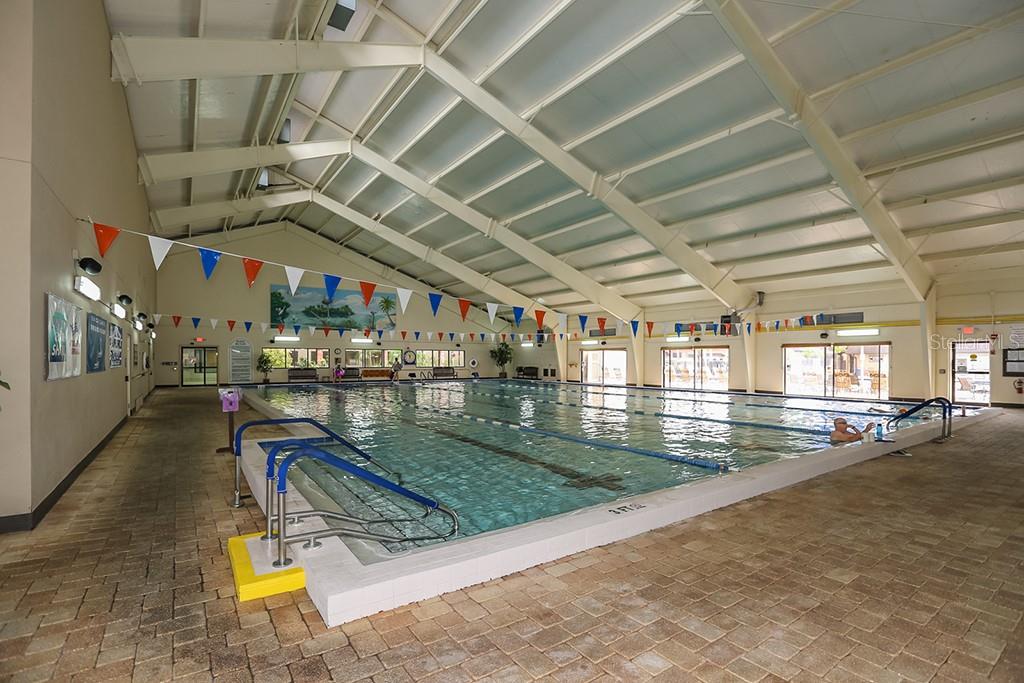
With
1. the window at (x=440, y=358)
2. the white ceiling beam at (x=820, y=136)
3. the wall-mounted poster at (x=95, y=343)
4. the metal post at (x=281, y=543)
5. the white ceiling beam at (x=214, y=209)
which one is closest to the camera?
the metal post at (x=281, y=543)

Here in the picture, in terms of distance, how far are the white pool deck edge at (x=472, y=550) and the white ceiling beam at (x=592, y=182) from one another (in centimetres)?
732

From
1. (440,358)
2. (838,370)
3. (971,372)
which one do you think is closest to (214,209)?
(440,358)

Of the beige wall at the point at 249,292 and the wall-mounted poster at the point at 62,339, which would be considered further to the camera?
the beige wall at the point at 249,292

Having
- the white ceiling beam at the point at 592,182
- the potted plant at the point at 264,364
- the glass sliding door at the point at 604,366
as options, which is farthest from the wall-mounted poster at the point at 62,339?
the glass sliding door at the point at 604,366

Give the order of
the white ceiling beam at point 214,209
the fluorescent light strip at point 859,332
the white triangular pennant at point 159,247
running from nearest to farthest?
the white triangular pennant at point 159,247 < the white ceiling beam at point 214,209 < the fluorescent light strip at point 859,332

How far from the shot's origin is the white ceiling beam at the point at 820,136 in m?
6.25

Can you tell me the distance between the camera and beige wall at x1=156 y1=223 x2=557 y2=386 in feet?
59.9

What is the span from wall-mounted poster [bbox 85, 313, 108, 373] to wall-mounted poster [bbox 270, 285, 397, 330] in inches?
543

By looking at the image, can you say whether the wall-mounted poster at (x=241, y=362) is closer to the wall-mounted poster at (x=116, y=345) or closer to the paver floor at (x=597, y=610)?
the wall-mounted poster at (x=116, y=345)

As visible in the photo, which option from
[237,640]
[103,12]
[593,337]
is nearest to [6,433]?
[237,640]

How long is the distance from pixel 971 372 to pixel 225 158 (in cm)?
1929

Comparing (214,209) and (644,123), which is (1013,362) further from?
(214,209)

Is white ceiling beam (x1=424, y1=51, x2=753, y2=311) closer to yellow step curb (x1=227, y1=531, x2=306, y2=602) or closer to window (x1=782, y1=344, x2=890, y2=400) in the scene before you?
window (x1=782, y1=344, x2=890, y2=400)

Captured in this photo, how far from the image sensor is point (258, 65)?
694cm
